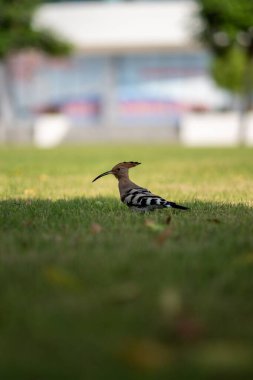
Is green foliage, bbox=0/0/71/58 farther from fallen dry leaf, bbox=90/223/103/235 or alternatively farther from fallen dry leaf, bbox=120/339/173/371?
fallen dry leaf, bbox=120/339/173/371

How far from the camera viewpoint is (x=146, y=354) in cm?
271

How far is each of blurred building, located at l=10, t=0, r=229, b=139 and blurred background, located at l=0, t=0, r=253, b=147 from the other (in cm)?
6

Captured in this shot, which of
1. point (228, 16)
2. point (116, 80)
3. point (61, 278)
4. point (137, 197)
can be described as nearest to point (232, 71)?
point (228, 16)

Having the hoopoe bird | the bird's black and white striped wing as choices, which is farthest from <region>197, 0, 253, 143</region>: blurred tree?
the bird's black and white striped wing

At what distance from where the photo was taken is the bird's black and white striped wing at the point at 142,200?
6.17 meters

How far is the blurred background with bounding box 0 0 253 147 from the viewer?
3931 centimetres

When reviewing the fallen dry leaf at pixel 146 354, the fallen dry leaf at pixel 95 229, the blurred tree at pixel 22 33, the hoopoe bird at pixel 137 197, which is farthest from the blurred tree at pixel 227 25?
the fallen dry leaf at pixel 146 354

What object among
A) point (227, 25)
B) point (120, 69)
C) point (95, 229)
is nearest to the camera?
point (95, 229)

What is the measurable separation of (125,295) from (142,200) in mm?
2855

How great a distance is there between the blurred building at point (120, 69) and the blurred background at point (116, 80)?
Answer: 0.19 feet

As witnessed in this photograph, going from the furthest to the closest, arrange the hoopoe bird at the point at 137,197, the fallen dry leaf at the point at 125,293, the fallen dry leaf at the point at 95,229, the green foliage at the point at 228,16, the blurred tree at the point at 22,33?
the blurred tree at the point at 22,33 < the green foliage at the point at 228,16 < the hoopoe bird at the point at 137,197 < the fallen dry leaf at the point at 95,229 < the fallen dry leaf at the point at 125,293

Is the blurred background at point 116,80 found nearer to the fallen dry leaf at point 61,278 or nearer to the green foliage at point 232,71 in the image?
the green foliage at point 232,71

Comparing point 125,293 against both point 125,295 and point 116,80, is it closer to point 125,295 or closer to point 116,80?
point 125,295

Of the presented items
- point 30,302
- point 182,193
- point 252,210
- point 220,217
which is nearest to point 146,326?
point 30,302
